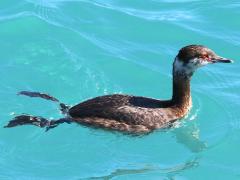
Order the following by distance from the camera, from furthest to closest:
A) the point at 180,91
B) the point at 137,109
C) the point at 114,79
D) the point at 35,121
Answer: the point at 114,79 < the point at 180,91 < the point at 137,109 < the point at 35,121

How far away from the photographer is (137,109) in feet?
37.7

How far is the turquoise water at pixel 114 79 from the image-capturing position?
10.8 m

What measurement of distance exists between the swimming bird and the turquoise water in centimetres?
15

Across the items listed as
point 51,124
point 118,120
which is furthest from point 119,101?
point 51,124

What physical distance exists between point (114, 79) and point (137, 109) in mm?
1553

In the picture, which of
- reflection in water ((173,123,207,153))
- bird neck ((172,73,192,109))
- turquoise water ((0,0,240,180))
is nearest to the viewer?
turquoise water ((0,0,240,180))

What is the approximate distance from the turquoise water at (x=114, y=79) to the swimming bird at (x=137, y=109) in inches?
5.9

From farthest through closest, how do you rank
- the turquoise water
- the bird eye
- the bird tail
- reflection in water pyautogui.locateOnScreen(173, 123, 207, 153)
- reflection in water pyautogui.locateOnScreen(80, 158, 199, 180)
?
the bird eye
reflection in water pyautogui.locateOnScreen(173, 123, 207, 153)
the bird tail
the turquoise water
reflection in water pyautogui.locateOnScreen(80, 158, 199, 180)

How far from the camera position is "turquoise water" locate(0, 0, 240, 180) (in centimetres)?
Result: 1082

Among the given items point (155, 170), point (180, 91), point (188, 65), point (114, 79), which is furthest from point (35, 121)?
point (188, 65)

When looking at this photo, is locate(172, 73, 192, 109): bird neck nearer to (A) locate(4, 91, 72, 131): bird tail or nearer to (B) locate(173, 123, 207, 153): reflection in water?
(B) locate(173, 123, 207, 153): reflection in water

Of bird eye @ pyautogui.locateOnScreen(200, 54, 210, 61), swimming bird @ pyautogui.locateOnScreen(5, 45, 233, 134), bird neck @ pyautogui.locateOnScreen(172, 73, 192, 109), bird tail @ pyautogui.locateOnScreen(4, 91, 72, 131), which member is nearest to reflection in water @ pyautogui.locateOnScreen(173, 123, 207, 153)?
swimming bird @ pyautogui.locateOnScreen(5, 45, 233, 134)

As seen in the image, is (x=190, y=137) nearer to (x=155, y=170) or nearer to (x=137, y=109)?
(x=137, y=109)

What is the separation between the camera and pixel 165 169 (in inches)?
425
